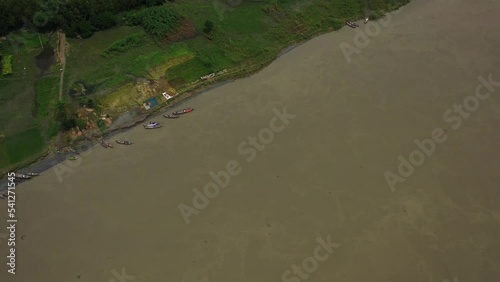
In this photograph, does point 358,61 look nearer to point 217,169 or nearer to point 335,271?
point 217,169

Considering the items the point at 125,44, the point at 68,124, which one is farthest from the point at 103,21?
the point at 68,124

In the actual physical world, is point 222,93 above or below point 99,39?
below

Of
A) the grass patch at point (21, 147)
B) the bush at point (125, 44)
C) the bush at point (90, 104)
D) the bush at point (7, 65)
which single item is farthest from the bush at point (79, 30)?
the grass patch at point (21, 147)

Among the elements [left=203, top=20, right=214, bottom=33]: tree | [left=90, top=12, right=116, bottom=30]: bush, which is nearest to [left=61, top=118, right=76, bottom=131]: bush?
[left=90, top=12, right=116, bottom=30]: bush

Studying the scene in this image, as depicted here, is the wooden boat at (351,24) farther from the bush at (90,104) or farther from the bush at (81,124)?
the bush at (81,124)

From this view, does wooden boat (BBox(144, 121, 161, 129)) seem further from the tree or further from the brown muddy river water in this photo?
the tree

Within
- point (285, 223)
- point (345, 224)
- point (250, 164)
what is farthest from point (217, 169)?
point (345, 224)
